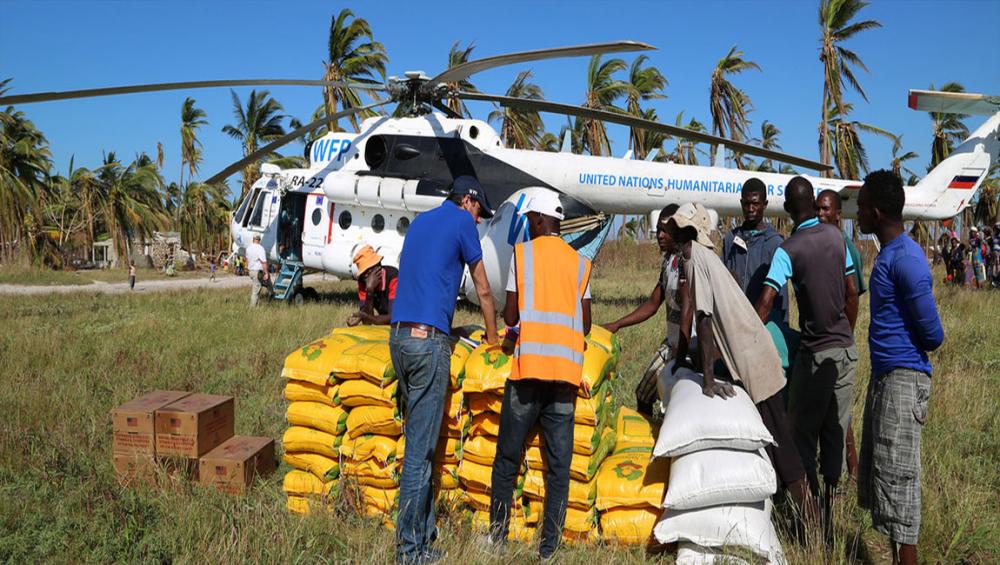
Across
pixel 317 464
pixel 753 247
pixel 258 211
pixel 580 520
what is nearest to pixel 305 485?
pixel 317 464

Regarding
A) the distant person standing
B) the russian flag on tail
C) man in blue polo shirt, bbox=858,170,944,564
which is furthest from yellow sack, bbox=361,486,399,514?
the russian flag on tail

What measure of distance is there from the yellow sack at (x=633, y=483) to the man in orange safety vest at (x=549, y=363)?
0.29 metres

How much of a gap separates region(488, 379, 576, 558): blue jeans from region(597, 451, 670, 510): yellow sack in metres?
0.28

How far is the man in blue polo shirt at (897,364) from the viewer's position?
9.79 feet

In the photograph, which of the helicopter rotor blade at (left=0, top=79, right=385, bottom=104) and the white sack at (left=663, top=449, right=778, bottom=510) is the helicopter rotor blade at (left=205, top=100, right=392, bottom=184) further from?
the white sack at (left=663, top=449, right=778, bottom=510)

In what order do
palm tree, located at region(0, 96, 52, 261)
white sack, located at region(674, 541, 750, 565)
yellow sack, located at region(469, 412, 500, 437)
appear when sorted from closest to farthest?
1. white sack, located at region(674, 541, 750, 565)
2. yellow sack, located at region(469, 412, 500, 437)
3. palm tree, located at region(0, 96, 52, 261)

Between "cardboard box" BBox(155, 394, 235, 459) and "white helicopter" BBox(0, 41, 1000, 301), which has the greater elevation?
"white helicopter" BBox(0, 41, 1000, 301)

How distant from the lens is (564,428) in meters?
3.46

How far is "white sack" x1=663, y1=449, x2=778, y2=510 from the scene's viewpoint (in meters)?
3.21

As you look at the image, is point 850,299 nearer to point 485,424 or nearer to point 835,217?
point 835,217

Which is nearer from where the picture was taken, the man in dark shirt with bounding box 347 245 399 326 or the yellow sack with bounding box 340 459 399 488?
the yellow sack with bounding box 340 459 399 488

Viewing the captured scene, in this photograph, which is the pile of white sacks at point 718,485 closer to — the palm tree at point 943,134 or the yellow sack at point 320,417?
the yellow sack at point 320,417

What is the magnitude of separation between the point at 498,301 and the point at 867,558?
7651 mm

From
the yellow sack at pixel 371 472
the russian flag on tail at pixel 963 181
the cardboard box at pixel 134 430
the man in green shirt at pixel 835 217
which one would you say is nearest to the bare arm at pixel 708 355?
the man in green shirt at pixel 835 217
